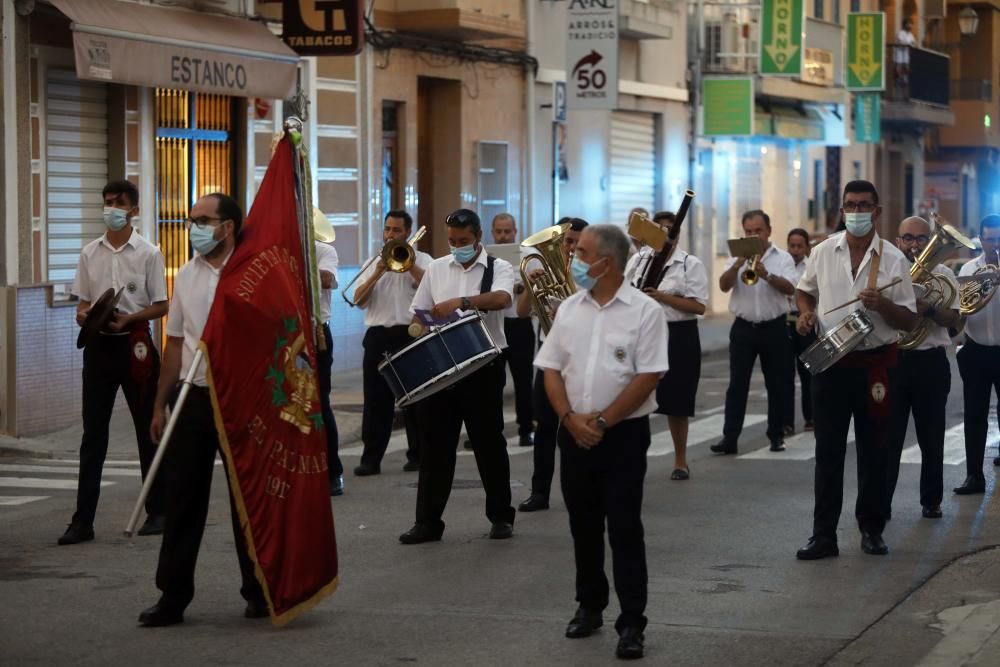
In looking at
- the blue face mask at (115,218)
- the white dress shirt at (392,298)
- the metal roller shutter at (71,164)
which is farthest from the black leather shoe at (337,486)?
the metal roller shutter at (71,164)

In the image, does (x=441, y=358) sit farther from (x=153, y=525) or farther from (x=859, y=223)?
(x=859, y=223)

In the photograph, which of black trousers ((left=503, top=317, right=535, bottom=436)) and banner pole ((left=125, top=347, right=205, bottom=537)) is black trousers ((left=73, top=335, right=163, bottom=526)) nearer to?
banner pole ((left=125, top=347, right=205, bottom=537))

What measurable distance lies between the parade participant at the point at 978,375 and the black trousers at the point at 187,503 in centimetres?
588

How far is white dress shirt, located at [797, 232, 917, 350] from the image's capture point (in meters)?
9.70

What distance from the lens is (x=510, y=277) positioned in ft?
35.8

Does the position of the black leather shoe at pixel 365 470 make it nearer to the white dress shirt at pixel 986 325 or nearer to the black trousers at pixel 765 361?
the black trousers at pixel 765 361

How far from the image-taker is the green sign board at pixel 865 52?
1517 inches

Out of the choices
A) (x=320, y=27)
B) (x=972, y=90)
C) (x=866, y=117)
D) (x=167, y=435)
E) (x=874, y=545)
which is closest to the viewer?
(x=167, y=435)

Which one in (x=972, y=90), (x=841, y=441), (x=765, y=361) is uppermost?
(x=972, y=90)

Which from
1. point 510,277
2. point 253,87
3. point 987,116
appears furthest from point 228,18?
point 987,116

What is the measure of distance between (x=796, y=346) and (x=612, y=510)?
28.0ft

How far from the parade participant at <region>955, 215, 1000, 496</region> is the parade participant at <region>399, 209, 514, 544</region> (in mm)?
3456

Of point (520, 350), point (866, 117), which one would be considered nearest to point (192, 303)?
point (520, 350)

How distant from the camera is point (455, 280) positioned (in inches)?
428
